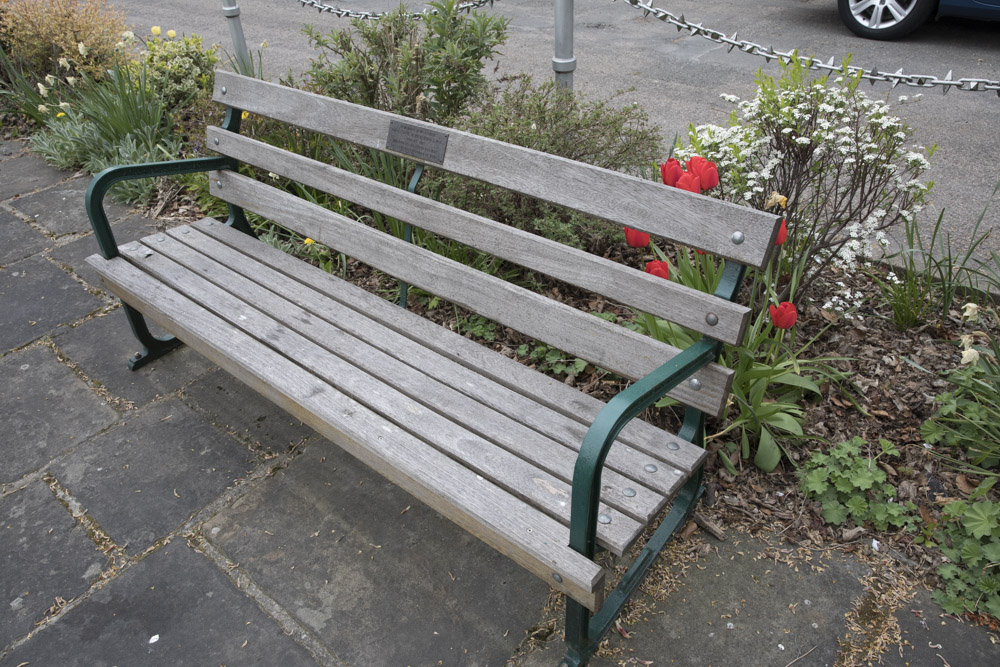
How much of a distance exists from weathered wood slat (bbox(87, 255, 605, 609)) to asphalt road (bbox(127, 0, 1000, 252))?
2663 mm

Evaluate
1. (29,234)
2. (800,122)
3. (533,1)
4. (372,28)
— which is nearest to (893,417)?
→ (800,122)

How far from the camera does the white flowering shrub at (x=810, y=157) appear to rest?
256cm

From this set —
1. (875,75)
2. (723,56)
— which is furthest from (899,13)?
(875,75)

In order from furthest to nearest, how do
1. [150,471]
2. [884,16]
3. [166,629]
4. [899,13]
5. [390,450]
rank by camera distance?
[884,16] → [899,13] → [150,471] → [166,629] → [390,450]

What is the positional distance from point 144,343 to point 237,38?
94.0 inches

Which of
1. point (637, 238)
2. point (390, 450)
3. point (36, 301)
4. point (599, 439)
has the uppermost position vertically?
point (637, 238)

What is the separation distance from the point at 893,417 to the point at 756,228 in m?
1.20

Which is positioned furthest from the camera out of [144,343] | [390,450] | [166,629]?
[144,343]

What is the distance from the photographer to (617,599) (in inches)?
81.0

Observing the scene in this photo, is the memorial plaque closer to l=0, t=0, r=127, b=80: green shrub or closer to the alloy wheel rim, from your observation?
l=0, t=0, r=127, b=80: green shrub

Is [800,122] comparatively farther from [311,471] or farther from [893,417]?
[311,471]

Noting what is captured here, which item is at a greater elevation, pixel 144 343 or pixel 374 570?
pixel 144 343

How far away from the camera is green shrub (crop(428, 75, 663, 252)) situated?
10.4 feet

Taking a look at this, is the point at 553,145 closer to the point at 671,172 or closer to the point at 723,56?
the point at 671,172
